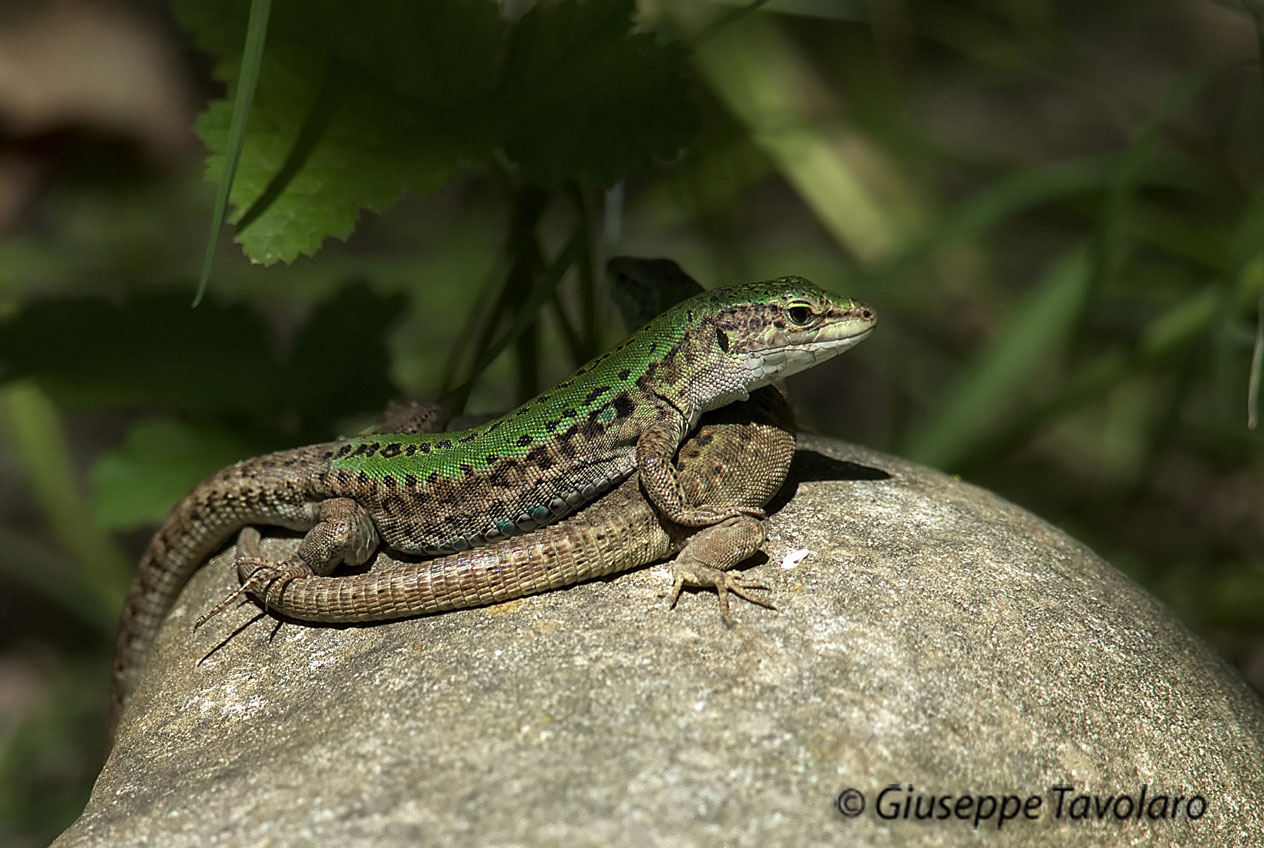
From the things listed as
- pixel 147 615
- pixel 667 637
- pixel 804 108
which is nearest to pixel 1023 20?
pixel 804 108

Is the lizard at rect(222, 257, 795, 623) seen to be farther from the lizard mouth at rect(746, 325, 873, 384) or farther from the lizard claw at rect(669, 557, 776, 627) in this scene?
the lizard mouth at rect(746, 325, 873, 384)

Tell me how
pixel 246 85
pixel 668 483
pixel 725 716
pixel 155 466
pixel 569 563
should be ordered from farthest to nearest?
1. pixel 155 466
2. pixel 668 483
3. pixel 569 563
4. pixel 246 85
5. pixel 725 716

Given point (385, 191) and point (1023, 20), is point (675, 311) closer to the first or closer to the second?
point (385, 191)

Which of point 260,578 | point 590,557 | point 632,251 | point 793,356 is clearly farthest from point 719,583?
point 632,251

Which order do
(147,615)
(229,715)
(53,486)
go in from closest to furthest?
(229,715) → (147,615) → (53,486)

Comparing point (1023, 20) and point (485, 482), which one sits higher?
point (1023, 20)

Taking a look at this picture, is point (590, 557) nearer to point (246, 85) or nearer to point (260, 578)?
point (260, 578)

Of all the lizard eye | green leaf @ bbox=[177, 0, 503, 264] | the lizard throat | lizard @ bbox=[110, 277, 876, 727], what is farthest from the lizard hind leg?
green leaf @ bbox=[177, 0, 503, 264]
